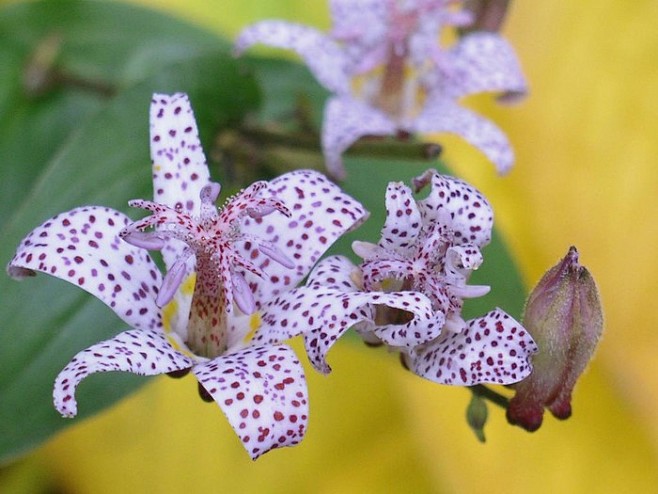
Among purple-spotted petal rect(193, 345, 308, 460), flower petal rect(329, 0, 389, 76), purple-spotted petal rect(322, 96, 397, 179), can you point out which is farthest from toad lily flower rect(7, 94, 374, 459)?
flower petal rect(329, 0, 389, 76)

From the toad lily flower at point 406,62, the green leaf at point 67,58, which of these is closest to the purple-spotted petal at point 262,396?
the toad lily flower at point 406,62

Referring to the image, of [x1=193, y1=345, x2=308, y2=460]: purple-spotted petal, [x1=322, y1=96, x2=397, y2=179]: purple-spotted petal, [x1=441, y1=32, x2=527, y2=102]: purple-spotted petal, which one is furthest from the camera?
[x1=441, y1=32, x2=527, y2=102]: purple-spotted petal

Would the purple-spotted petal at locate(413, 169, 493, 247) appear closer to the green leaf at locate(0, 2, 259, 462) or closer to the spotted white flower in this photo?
the spotted white flower

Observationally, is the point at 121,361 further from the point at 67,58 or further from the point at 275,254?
the point at 67,58

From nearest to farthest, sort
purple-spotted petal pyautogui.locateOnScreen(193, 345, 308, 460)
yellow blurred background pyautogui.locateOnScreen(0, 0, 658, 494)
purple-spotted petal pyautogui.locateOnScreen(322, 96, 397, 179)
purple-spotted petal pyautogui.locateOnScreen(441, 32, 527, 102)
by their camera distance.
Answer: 1. purple-spotted petal pyautogui.locateOnScreen(193, 345, 308, 460)
2. purple-spotted petal pyautogui.locateOnScreen(322, 96, 397, 179)
3. purple-spotted petal pyautogui.locateOnScreen(441, 32, 527, 102)
4. yellow blurred background pyautogui.locateOnScreen(0, 0, 658, 494)

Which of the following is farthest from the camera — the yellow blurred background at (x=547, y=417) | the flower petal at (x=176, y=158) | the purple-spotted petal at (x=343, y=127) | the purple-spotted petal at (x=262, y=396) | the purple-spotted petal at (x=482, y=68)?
the yellow blurred background at (x=547, y=417)

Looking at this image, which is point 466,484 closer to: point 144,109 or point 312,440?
point 312,440

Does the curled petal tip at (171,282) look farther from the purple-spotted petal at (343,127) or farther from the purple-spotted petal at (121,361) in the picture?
the purple-spotted petal at (343,127)

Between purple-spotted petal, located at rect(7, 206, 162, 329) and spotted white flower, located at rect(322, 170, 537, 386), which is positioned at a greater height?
spotted white flower, located at rect(322, 170, 537, 386)
